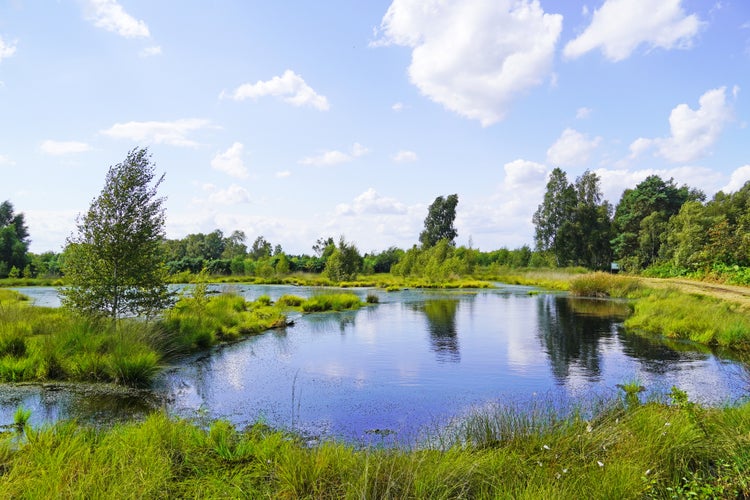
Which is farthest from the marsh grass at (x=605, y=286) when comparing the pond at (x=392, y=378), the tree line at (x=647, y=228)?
the pond at (x=392, y=378)

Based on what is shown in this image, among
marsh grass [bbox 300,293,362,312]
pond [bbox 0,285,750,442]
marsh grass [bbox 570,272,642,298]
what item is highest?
marsh grass [bbox 570,272,642,298]

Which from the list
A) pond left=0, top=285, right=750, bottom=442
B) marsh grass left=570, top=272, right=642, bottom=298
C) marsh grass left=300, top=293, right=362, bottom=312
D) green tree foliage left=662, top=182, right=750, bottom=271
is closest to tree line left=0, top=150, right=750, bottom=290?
green tree foliage left=662, top=182, right=750, bottom=271

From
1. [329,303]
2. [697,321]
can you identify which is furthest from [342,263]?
[697,321]

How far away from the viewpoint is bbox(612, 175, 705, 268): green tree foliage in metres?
54.2

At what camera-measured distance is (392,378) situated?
1111cm

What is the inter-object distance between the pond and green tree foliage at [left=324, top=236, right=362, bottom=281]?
34.8 meters

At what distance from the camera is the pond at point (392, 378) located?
7.99 m

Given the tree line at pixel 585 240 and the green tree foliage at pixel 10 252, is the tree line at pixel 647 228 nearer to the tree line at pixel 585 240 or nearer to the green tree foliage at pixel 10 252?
the tree line at pixel 585 240

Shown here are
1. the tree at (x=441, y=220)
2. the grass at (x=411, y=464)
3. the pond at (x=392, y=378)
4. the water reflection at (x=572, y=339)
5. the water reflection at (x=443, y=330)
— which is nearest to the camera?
the grass at (x=411, y=464)

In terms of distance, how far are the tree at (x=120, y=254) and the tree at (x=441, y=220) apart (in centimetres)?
6775

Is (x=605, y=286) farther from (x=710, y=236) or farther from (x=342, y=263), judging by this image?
(x=342, y=263)

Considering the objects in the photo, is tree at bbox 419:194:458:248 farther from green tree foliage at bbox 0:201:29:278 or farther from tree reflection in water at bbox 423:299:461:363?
green tree foliage at bbox 0:201:29:278

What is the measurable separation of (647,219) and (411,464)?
194 ft

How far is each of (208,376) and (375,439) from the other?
18.8ft
